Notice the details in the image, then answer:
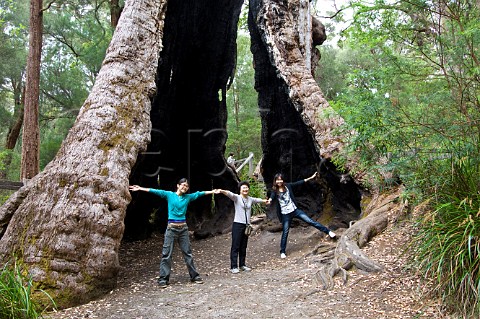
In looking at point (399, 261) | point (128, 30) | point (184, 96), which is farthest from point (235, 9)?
point (399, 261)

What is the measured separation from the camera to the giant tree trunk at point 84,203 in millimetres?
4172

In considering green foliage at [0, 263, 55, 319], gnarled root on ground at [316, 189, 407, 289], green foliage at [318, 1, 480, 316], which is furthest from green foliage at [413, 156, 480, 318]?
green foliage at [0, 263, 55, 319]

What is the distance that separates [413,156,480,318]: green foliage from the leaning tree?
10.9ft

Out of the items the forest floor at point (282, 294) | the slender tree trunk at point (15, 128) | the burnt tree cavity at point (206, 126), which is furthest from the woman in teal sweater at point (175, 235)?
the slender tree trunk at point (15, 128)

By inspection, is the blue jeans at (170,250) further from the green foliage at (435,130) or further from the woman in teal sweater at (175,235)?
the green foliage at (435,130)

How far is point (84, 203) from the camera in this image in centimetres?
454

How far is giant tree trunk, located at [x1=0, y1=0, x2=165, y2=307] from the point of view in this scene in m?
4.17

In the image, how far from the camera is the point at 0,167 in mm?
11664

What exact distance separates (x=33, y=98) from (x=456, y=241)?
33.0 feet

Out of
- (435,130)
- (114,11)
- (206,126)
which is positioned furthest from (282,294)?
(114,11)

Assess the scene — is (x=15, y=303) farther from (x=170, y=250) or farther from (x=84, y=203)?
(x=170, y=250)

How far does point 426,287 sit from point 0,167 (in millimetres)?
12067

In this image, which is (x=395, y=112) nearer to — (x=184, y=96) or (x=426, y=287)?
(x=426, y=287)

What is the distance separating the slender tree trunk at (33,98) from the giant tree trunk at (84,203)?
488 cm
